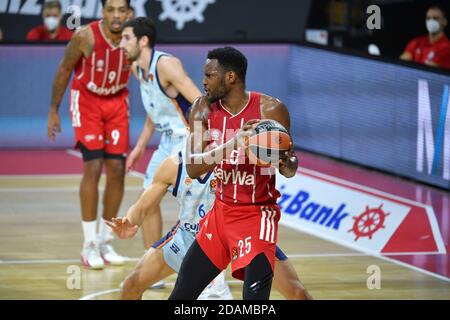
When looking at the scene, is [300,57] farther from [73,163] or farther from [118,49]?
[118,49]

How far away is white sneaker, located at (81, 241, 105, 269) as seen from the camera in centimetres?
973

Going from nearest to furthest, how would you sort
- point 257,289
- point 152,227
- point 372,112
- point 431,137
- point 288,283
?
point 257,289
point 288,283
point 152,227
point 431,137
point 372,112

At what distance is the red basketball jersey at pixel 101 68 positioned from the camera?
1006cm

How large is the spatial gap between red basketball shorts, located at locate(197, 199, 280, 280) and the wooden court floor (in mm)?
2223

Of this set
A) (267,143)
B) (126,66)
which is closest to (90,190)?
(126,66)

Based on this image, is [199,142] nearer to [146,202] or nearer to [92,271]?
[146,202]

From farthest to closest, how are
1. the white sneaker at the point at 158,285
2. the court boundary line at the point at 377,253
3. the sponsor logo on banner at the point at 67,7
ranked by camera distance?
Answer: the sponsor logo on banner at the point at 67,7
the court boundary line at the point at 377,253
the white sneaker at the point at 158,285

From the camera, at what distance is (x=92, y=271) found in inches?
380

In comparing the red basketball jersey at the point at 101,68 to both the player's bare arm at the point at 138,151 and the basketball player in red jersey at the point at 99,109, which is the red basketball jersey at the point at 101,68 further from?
the player's bare arm at the point at 138,151

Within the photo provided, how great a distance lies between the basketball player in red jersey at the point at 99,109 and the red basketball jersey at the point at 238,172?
3430mm

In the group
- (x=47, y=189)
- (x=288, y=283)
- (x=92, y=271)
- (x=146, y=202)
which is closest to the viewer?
(x=288, y=283)

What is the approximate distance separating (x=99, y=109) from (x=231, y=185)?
12.0 feet

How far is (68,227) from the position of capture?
11406mm

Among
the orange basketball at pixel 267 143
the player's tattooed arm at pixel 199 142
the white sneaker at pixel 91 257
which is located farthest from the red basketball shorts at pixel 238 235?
the white sneaker at pixel 91 257
